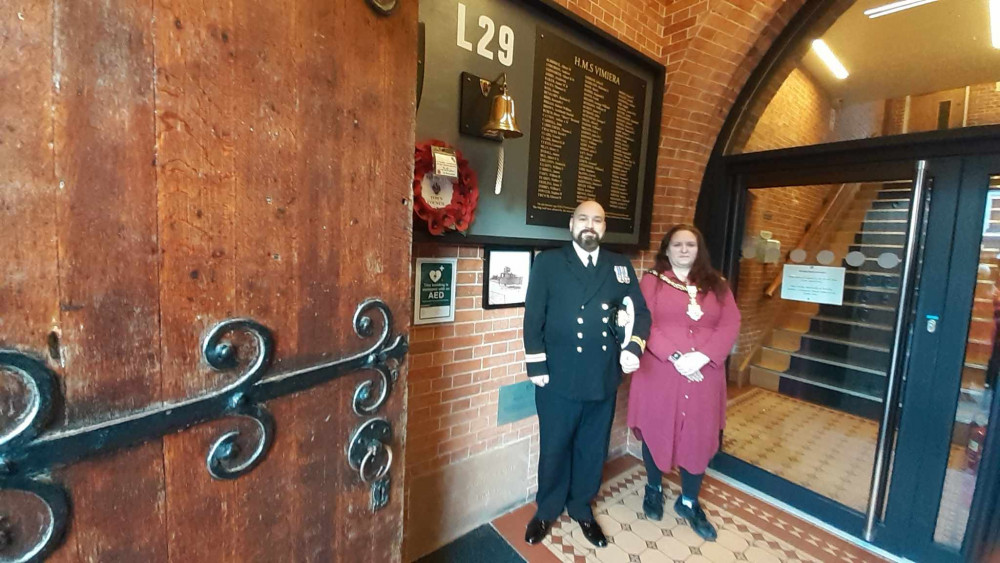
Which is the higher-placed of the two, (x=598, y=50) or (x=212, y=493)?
(x=598, y=50)

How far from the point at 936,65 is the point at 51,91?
330cm

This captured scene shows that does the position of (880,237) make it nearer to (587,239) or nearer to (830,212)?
(830,212)

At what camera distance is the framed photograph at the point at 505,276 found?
6.50 feet

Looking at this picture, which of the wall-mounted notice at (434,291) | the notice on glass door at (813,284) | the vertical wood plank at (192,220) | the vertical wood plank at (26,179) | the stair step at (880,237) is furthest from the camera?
the notice on glass door at (813,284)

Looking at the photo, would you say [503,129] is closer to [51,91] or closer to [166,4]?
[166,4]

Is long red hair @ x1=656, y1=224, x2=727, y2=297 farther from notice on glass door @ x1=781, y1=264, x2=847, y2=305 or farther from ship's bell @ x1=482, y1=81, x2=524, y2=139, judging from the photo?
ship's bell @ x1=482, y1=81, x2=524, y2=139

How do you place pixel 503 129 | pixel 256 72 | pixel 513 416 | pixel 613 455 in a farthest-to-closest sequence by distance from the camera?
pixel 613 455 < pixel 513 416 < pixel 503 129 < pixel 256 72

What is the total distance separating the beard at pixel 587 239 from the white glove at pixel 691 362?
73 cm

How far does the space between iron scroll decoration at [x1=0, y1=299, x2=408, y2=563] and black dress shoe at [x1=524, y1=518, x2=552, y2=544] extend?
132 cm

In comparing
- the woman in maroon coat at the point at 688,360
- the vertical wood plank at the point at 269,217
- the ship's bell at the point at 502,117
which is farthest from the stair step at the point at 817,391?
the vertical wood plank at the point at 269,217

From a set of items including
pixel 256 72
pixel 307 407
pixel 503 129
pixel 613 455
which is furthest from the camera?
pixel 613 455

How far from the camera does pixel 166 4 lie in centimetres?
59

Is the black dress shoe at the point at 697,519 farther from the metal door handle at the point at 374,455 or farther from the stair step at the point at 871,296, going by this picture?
the metal door handle at the point at 374,455

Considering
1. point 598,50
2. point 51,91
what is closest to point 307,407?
point 51,91
